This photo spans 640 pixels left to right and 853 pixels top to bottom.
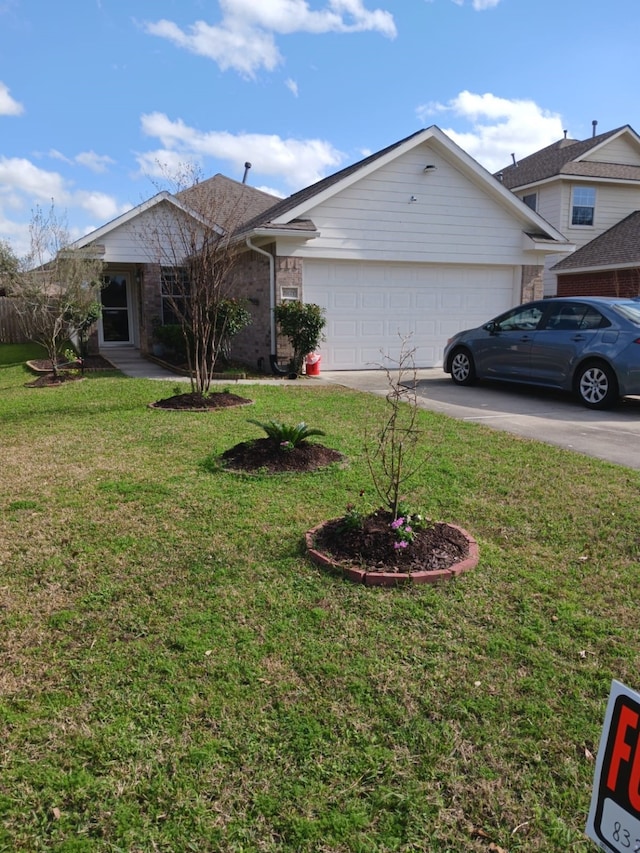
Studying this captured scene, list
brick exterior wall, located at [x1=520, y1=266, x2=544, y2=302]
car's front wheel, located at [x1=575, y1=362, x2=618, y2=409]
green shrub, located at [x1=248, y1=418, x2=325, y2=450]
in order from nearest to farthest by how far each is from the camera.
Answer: green shrub, located at [x1=248, y1=418, x2=325, y2=450], car's front wheel, located at [x1=575, y1=362, x2=618, y2=409], brick exterior wall, located at [x1=520, y1=266, x2=544, y2=302]

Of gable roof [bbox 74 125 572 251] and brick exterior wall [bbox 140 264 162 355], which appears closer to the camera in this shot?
gable roof [bbox 74 125 572 251]

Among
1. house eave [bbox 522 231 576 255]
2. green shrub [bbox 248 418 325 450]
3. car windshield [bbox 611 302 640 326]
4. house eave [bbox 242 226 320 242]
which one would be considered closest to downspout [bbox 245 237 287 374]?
house eave [bbox 242 226 320 242]

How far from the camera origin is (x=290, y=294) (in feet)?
44.0

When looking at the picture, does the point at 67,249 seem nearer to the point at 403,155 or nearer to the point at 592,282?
the point at 403,155

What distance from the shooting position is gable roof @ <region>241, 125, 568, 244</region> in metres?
13.0

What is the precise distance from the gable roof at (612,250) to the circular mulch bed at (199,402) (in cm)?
1483

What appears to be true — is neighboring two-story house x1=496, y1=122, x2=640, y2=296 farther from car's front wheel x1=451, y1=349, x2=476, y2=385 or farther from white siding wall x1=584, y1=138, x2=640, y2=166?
car's front wheel x1=451, y1=349, x2=476, y2=385

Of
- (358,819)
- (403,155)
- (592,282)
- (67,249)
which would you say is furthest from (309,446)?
(592,282)

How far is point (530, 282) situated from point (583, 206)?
9451 millimetres

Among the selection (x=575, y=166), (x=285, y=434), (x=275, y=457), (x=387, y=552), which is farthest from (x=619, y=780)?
(x=575, y=166)

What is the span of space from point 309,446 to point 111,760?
4189 millimetres

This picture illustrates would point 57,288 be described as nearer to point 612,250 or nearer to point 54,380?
point 54,380

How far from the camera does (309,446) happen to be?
21.1ft

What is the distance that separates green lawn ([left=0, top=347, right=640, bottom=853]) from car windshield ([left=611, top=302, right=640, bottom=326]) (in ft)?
14.2
